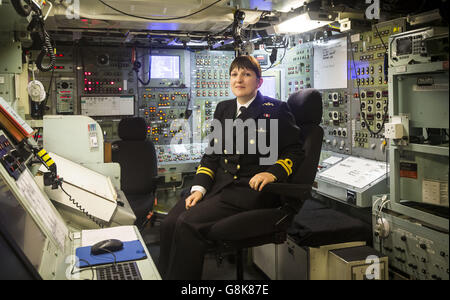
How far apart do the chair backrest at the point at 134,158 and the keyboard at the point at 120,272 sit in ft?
7.80

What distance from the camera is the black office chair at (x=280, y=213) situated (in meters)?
1.99

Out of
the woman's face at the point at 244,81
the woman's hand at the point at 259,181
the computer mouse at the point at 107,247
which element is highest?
the woman's face at the point at 244,81

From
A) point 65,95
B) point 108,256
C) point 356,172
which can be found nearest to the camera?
point 108,256

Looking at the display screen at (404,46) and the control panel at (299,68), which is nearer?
the display screen at (404,46)

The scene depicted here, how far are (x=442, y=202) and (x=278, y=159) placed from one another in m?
0.88

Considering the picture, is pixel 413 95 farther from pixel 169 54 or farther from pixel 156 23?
pixel 169 54

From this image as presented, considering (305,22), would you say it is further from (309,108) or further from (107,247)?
(107,247)

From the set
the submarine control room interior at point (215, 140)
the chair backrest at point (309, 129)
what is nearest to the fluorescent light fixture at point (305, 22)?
the submarine control room interior at point (215, 140)

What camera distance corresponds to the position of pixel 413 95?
7.02 feet

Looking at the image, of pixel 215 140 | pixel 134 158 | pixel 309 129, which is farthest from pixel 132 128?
pixel 309 129

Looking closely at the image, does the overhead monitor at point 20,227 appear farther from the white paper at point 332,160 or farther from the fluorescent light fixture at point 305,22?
the white paper at point 332,160

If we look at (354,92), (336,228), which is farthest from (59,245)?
(354,92)

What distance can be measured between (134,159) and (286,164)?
2.02 m

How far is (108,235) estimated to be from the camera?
1873 millimetres
